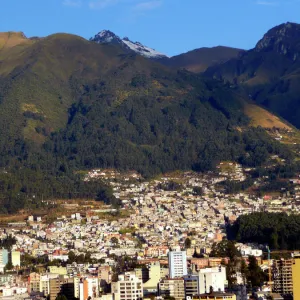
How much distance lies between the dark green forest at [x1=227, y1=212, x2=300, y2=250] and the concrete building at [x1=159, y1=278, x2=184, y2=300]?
39255mm

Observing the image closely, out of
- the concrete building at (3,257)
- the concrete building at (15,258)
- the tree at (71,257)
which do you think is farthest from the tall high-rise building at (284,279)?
the concrete building at (15,258)

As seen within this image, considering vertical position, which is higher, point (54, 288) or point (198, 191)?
point (198, 191)

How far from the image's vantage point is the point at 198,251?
414ft

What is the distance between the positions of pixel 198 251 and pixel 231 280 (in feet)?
110

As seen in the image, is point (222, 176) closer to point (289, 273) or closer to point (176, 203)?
point (176, 203)

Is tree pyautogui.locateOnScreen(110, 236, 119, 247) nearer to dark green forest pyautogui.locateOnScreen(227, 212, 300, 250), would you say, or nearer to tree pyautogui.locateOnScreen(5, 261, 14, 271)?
dark green forest pyautogui.locateOnScreen(227, 212, 300, 250)

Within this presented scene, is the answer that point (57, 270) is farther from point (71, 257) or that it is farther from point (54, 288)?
point (54, 288)

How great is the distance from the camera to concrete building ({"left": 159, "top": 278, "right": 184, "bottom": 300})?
284 ft

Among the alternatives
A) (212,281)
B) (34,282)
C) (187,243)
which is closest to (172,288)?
(212,281)

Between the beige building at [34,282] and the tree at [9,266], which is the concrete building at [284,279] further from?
the tree at [9,266]

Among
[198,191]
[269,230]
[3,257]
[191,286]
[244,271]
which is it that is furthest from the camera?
[198,191]

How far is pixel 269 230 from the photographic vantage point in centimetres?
13412

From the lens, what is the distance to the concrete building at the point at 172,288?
284 feet

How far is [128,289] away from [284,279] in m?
10.6
